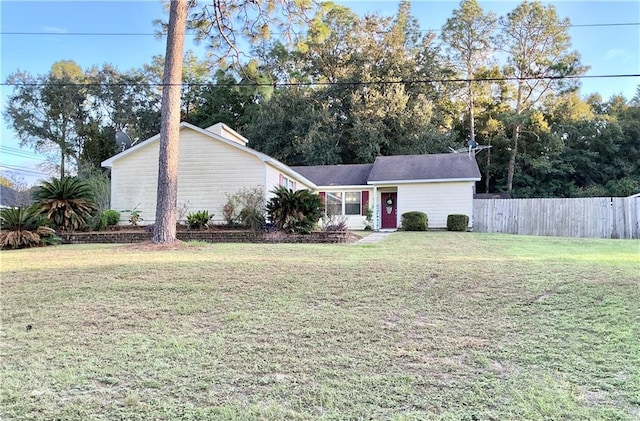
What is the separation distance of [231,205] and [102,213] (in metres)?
4.27

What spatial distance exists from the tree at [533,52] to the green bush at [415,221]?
42.6ft

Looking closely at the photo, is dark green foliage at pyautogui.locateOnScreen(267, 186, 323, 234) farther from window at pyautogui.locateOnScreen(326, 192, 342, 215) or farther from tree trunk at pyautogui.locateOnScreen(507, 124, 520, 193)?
tree trunk at pyautogui.locateOnScreen(507, 124, 520, 193)

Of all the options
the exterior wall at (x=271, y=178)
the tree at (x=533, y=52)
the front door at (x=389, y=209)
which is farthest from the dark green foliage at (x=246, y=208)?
the tree at (x=533, y=52)

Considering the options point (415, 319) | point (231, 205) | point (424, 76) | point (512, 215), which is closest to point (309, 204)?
point (231, 205)

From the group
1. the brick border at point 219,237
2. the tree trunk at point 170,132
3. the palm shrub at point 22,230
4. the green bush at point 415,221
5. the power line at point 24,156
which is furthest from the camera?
the power line at point 24,156

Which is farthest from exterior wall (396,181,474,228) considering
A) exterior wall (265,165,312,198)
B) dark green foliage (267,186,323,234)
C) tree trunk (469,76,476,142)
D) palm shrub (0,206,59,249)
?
palm shrub (0,206,59,249)

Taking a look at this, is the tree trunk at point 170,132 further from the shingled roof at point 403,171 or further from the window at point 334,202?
the shingled roof at point 403,171

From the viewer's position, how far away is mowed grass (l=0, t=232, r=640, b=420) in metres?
2.67

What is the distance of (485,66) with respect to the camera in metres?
32.0

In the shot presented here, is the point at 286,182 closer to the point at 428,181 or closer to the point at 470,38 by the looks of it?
the point at 428,181

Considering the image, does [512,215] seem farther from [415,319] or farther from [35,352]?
[35,352]

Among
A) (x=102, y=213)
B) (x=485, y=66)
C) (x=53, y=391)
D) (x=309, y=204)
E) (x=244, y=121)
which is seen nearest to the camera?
(x=53, y=391)

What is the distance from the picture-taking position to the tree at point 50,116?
32.4 m

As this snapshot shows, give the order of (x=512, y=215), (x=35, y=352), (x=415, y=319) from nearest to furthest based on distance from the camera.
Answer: (x=35, y=352)
(x=415, y=319)
(x=512, y=215)
